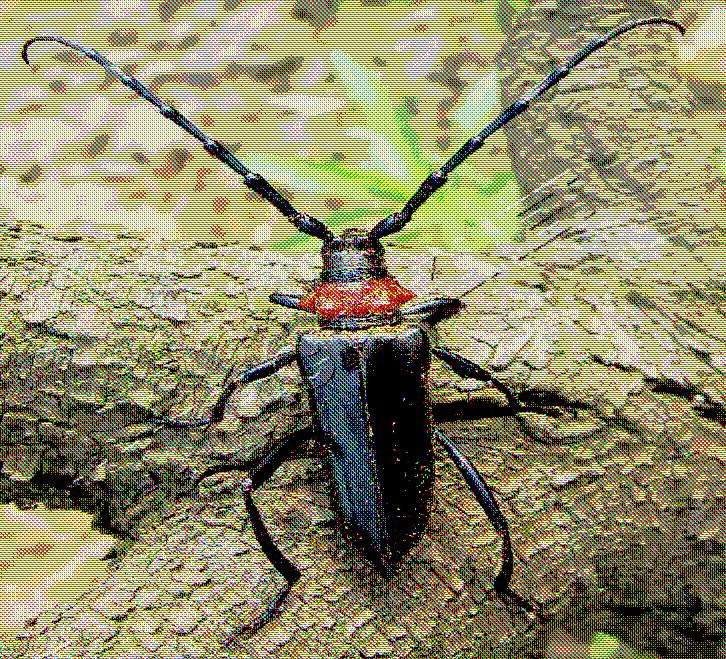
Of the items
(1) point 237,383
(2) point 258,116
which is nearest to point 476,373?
(1) point 237,383

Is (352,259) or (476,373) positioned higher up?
(352,259)

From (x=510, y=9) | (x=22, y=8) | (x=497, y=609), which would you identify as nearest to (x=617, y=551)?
(x=497, y=609)

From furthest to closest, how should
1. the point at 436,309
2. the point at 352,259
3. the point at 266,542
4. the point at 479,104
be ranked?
1. the point at 479,104
2. the point at 352,259
3. the point at 436,309
4. the point at 266,542

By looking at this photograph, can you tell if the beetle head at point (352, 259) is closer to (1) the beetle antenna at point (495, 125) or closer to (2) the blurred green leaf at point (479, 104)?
(1) the beetle antenna at point (495, 125)

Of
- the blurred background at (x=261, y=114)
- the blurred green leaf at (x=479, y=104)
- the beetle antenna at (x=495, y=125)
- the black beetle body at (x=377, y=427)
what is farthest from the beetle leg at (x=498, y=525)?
the blurred green leaf at (x=479, y=104)

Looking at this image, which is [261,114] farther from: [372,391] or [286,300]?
[372,391]

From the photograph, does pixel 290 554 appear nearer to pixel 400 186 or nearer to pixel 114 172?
pixel 400 186

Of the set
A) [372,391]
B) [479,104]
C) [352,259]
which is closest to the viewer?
[372,391]
